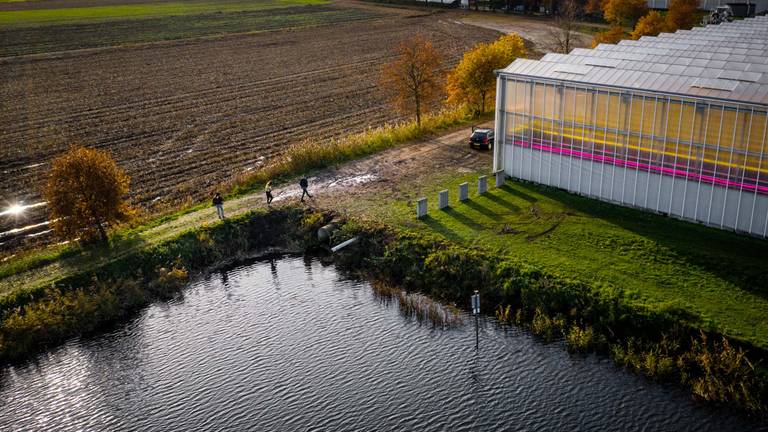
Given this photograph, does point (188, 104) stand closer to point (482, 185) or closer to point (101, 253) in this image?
point (101, 253)

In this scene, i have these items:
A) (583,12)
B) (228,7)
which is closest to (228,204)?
(583,12)

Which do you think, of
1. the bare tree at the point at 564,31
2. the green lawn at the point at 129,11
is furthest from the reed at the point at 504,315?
the green lawn at the point at 129,11

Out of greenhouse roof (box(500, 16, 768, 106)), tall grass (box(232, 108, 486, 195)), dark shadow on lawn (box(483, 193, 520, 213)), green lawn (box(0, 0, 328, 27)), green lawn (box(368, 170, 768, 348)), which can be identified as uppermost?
green lawn (box(0, 0, 328, 27))

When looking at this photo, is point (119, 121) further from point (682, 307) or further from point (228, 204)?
point (682, 307)

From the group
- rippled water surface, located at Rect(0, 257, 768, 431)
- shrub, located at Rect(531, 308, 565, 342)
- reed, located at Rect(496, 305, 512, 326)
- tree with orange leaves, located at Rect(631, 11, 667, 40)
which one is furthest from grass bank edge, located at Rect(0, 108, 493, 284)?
tree with orange leaves, located at Rect(631, 11, 667, 40)

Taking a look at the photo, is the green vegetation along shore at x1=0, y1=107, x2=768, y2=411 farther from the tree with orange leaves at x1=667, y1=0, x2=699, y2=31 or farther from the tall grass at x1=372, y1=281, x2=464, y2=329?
the tree with orange leaves at x1=667, y1=0, x2=699, y2=31

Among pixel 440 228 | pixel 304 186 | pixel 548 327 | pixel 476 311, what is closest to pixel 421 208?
pixel 440 228
